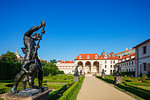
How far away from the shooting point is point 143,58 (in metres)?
24.4

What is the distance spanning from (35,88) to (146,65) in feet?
79.9

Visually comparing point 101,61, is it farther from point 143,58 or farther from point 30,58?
point 30,58

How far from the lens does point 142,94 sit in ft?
27.1

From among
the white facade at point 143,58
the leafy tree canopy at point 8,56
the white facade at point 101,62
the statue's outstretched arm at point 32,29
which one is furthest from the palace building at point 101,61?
the statue's outstretched arm at point 32,29

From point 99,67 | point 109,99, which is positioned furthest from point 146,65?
point 99,67

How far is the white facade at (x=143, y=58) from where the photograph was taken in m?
22.6

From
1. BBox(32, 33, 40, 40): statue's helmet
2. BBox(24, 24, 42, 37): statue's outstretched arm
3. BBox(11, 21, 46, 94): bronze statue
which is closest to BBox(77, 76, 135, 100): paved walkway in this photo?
BBox(11, 21, 46, 94): bronze statue

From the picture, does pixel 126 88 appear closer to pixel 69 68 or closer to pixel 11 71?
pixel 11 71

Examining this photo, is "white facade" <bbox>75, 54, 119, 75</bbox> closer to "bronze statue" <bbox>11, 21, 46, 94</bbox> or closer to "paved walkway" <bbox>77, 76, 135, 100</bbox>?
"paved walkway" <bbox>77, 76, 135, 100</bbox>

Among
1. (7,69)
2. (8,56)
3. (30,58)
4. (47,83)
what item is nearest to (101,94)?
(30,58)

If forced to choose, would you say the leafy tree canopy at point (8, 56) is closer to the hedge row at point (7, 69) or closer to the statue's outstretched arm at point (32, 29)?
the hedge row at point (7, 69)

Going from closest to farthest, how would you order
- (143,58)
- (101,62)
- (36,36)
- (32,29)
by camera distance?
(32,29), (36,36), (143,58), (101,62)

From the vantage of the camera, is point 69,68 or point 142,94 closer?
point 142,94

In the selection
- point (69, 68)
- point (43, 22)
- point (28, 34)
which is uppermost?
point (43, 22)
